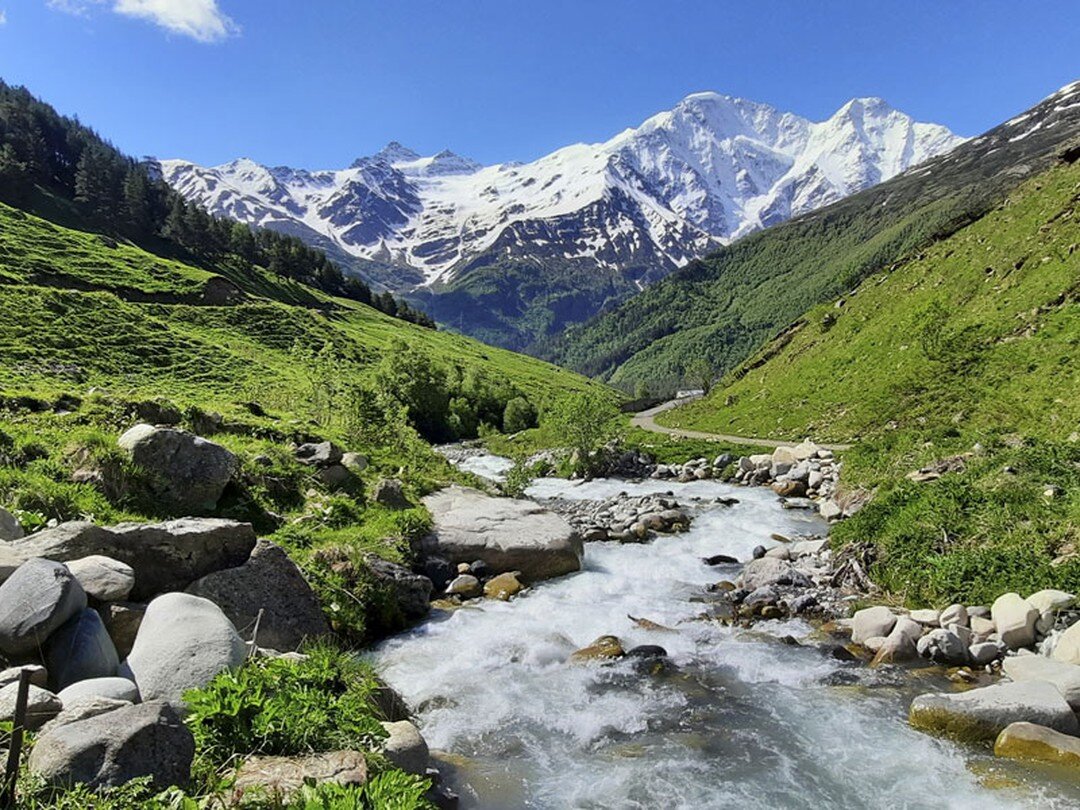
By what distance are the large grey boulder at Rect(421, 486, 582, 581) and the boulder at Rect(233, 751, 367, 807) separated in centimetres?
1636

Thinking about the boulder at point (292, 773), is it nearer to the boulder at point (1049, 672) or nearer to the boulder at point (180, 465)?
the boulder at point (180, 465)

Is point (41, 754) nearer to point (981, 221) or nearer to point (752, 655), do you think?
point (752, 655)

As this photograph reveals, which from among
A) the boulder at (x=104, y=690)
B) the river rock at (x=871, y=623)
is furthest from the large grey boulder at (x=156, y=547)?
the river rock at (x=871, y=623)

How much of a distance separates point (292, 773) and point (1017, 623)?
18691 millimetres

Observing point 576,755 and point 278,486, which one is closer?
point 576,755

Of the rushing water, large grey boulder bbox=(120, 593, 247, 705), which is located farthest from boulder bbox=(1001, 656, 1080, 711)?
large grey boulder bbox=(120, 593, 247, 705)

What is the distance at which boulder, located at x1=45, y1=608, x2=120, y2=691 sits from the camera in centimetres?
935

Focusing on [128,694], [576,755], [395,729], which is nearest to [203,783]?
[128,694]

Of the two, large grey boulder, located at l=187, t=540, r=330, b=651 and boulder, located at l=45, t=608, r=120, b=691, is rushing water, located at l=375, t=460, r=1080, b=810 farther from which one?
boulder, located at l=45, t=608, r=120, b=691

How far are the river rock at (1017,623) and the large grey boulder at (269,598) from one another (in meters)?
18.8

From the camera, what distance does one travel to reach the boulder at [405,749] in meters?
10.0

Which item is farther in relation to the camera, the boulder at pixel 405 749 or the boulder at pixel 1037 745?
the boulder at pixel 1037 745

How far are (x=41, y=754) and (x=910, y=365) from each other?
6747 cm

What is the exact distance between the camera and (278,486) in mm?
24109
